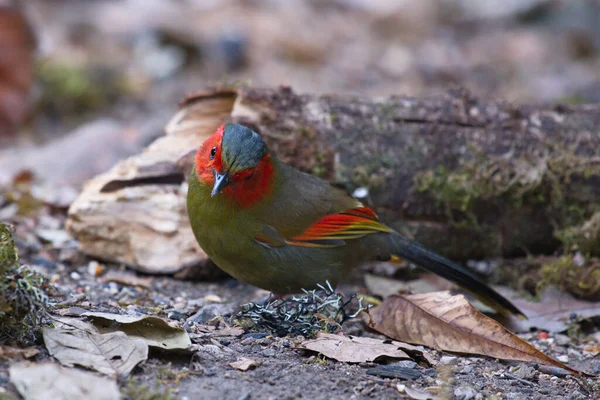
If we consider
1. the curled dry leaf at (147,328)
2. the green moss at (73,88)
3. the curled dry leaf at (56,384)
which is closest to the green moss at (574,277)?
the curled dry leaf at (147,328)

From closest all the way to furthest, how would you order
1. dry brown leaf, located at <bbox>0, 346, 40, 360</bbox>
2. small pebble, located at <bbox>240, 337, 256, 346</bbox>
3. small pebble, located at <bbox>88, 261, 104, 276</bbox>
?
dry brown leaf, located at <bbox>0, 346, 40, 360</bbox>, small pebble, located at <bbox>240, 337, 256, 346</bbox>, small pebble, located at <bbox>88, 261, 104, 276</bbox>

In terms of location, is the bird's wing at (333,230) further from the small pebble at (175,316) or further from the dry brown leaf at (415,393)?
the dry brown leaf at (415,393)

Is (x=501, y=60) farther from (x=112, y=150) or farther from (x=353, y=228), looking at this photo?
(x=353, y=228)

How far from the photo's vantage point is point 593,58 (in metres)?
11.5

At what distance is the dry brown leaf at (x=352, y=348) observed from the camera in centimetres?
354

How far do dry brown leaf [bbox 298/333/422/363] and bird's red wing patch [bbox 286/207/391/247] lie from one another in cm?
88

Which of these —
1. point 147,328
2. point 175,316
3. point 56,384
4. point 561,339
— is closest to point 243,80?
point 175,316

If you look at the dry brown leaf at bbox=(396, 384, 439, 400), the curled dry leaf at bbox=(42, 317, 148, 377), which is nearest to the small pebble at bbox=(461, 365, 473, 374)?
the dry brown leaf at bbox=(396, 384, 439, 400)

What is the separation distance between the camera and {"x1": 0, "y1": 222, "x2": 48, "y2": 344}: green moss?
300 cm

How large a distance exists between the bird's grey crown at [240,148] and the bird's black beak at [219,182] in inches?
2.4

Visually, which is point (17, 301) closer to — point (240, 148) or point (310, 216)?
point (240, 148)

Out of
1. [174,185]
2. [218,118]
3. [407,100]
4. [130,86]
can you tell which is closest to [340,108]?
[407,100]

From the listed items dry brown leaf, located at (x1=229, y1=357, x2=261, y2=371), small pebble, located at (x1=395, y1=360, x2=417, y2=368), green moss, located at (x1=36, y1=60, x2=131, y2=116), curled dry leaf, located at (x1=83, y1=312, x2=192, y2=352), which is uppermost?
green moss, located at (x1=36, y1=60, x2=131, y2=116)

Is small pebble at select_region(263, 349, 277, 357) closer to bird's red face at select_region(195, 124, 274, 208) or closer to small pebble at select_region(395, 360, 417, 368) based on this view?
small pebble at select_region(395, 360, 417, 368)
